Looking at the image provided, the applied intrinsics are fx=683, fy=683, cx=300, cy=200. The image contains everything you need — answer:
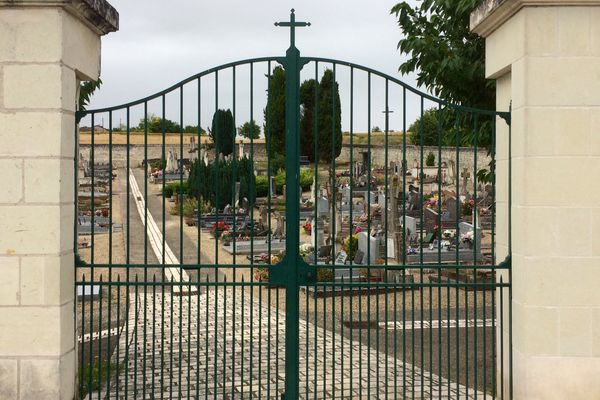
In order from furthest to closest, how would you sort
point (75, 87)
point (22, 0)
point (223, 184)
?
1. point (223, 184)
2. point (75, 87)
3. point (22, 0)

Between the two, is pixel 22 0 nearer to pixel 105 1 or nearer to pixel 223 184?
pixel 105 1

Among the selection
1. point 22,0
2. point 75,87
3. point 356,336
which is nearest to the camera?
point 22,0

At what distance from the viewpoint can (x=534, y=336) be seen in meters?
4.45

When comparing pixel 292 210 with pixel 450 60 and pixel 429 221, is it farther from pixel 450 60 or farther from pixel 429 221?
pixel 429 221

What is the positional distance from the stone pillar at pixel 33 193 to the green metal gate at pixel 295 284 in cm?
26

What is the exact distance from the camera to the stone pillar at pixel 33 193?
4328mm

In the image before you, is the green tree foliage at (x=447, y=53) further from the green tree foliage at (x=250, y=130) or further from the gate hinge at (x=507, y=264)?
the gate hinge at (x=507, y=264)

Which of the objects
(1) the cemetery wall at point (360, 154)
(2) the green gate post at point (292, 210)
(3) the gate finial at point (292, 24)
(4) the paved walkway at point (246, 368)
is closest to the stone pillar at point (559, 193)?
(4) the paved walkway at point (246, 368)

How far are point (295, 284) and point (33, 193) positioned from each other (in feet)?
5.90

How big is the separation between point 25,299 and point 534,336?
3299 millimetres

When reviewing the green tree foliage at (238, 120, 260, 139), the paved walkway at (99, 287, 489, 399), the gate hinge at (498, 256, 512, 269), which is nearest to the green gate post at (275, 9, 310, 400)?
the paved walkway at (99, 287, 489, 399)

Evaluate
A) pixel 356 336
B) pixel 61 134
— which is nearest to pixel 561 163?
pixel 61 134

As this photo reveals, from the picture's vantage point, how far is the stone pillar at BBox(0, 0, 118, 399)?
4.33 m

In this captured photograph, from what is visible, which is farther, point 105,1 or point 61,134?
point 105,1
